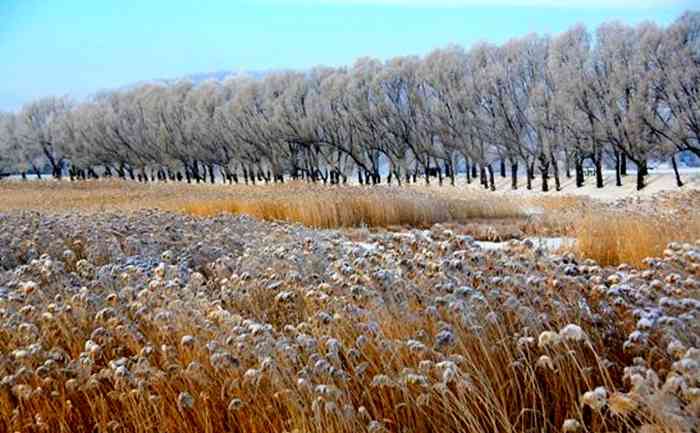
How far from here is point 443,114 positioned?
172 ft

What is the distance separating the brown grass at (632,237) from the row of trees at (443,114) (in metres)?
31.0

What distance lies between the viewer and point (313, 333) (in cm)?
426

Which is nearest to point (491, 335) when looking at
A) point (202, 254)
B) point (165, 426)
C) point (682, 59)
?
point (165, 426)

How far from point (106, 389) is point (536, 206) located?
1836 centimetres

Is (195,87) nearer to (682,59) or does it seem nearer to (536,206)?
(682,59)

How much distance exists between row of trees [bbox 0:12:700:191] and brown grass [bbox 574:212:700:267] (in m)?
31.0

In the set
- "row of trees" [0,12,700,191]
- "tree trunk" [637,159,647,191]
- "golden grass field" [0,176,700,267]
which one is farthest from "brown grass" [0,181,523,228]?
"tree trunk" [637,159,647,191]

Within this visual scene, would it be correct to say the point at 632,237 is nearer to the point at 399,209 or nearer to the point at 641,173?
the point at 399,209

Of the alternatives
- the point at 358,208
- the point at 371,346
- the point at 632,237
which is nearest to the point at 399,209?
the point at 358,208

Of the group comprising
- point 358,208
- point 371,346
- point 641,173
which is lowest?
point 641,173

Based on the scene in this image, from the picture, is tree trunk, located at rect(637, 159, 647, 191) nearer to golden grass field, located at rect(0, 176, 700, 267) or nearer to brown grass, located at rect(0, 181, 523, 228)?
golden grass field, located at rect(0, 176, 700, 267)

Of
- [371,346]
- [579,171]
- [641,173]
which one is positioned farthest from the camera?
[579,171]

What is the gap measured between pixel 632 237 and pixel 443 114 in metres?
44.6

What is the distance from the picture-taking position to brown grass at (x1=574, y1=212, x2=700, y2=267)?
27.0 ft
